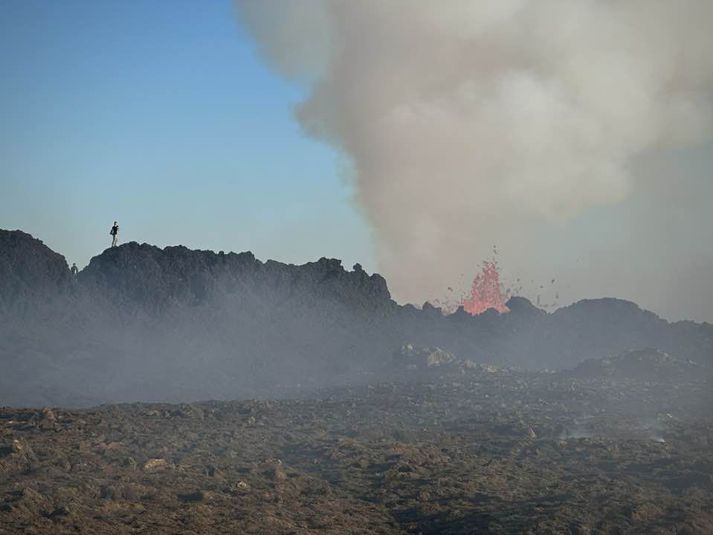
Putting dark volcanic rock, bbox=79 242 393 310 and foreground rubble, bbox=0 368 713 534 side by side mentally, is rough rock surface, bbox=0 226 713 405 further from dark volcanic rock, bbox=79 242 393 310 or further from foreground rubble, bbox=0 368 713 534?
foreground rubble, bbox=0 368 713 534

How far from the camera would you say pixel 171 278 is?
332 feet

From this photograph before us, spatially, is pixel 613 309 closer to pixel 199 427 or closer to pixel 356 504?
pixel 199 427

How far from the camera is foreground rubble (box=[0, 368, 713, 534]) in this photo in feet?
84.4

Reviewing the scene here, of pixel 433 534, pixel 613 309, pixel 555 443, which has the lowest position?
pixel 433 534

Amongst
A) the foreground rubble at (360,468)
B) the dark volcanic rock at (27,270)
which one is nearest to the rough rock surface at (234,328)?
the dark volcanic rock at (27,270)

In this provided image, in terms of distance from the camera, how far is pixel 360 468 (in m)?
35.8

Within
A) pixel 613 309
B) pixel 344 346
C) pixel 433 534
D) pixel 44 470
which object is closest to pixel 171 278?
pixel 344 346

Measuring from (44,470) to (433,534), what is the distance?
14.7m

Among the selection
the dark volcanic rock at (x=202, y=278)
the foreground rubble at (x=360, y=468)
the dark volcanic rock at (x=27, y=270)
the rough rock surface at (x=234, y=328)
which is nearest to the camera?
the foreground rubble at (x=360, y=468)

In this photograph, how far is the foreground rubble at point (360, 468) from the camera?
25734mm

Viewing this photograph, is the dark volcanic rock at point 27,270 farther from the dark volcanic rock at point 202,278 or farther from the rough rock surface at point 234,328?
the dark volcanic rock at point 202,278

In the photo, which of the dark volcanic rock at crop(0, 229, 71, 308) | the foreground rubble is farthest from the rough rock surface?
the foreground rubble

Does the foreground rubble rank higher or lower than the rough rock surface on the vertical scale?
lower

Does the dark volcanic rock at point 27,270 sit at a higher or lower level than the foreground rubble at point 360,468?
higher
